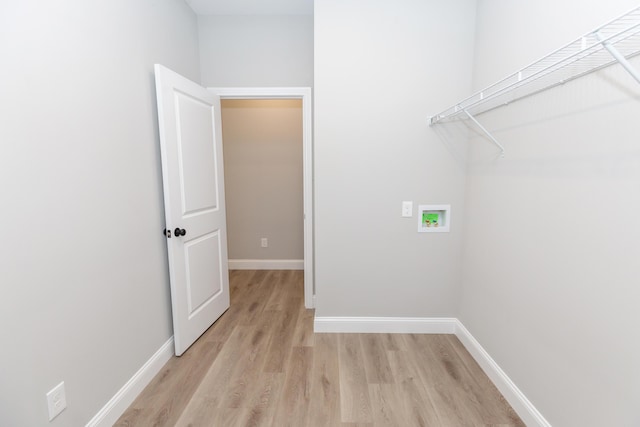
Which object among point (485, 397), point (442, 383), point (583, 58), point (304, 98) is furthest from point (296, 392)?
point (304, 98)

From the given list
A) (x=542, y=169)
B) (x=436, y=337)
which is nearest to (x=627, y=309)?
(x=542, y=169)

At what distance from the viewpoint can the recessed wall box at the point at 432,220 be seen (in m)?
2.30

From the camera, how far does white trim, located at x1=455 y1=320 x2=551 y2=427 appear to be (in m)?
1.51

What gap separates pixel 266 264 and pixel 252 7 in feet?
9.58

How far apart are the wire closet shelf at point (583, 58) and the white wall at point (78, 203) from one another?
1888 millimetres

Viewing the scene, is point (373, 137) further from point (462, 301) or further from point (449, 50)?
point (462, 301)

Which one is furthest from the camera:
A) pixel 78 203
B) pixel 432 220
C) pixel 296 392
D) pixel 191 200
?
pixel 432 220

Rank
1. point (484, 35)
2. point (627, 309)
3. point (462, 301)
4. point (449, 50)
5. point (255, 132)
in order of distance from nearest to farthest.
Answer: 1. point (627, 309)
2. point (484, 35)
3. point (449, 50)
4. point (462, 301)
5. point (255, 132)

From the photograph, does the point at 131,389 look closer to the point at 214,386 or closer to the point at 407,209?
the point at 214,386

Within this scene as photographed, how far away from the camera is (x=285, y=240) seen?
4020 millimetres

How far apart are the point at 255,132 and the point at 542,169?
321 cm

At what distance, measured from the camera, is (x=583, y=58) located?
1115 mm

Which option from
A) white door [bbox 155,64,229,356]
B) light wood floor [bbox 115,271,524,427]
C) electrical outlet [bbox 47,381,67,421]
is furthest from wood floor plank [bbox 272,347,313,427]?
electrical outlet [bbox 47,381,67,421]

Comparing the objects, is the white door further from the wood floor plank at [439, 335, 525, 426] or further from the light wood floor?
the wood floor plank at [439, 335, 525, 426]
